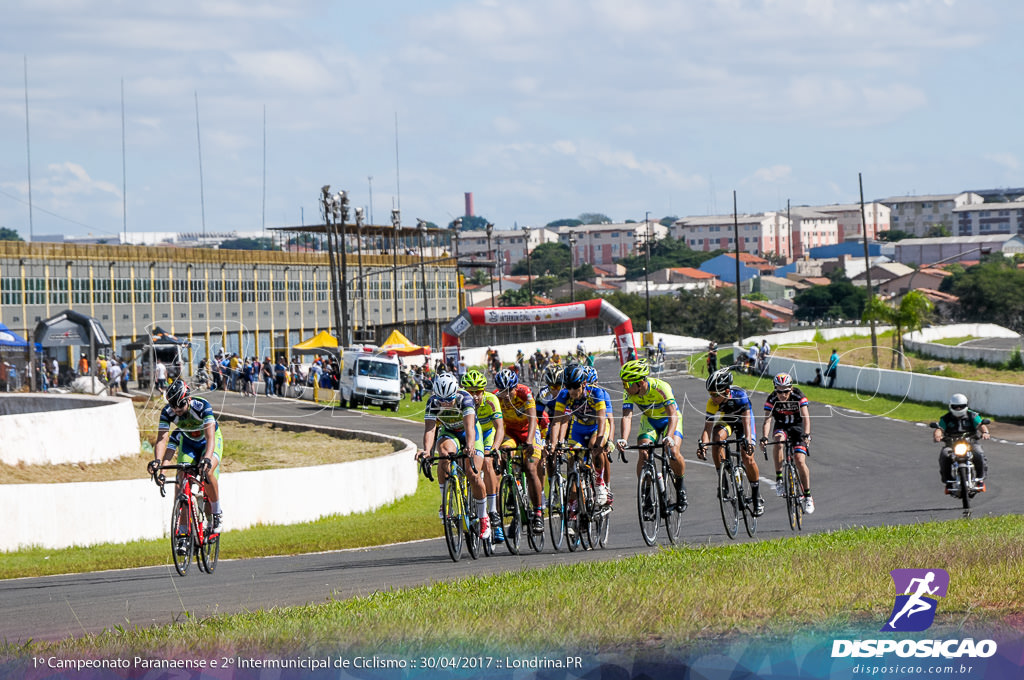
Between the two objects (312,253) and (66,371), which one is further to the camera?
(312,253)

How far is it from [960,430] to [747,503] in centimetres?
441

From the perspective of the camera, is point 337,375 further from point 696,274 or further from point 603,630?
point 696,274

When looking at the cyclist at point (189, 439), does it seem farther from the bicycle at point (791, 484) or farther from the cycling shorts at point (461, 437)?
the bicycle at point (791, 484)

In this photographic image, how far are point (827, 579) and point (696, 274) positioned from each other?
168965mm

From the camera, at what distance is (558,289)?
17000cm

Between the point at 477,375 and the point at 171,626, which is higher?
the point at 477,375

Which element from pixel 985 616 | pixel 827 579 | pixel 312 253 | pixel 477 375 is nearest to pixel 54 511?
pixel 477 375

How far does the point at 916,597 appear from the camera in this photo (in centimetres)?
768

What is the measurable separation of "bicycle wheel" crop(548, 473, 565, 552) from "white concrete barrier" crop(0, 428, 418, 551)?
8029 mm

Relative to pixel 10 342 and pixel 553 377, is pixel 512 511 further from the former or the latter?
pixel 10 342

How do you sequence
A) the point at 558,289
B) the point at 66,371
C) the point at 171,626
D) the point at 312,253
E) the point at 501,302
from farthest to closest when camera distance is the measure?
1. the point at 558,289
2. the point at 501,302
3. the point at 312,253
4. the point at 66,371
5. the point at 171,626

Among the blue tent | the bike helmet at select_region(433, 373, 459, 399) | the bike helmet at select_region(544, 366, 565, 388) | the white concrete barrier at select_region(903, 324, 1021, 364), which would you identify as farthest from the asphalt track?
the white concrete barrier at select_region(903, 324, 1021, 364)

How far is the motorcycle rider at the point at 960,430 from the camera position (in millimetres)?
17750

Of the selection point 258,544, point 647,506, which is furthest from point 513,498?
point 258,544
